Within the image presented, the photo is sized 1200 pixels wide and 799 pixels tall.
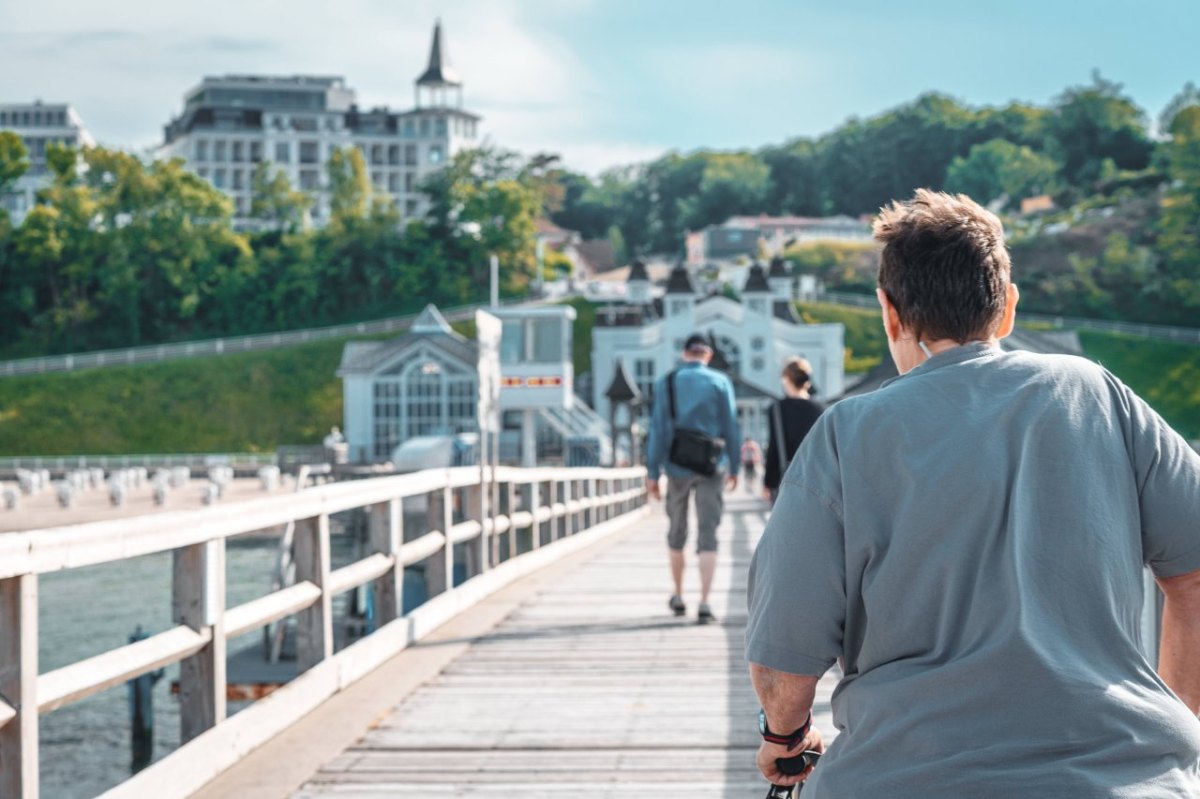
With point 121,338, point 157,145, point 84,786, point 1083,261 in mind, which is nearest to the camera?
point 84,786

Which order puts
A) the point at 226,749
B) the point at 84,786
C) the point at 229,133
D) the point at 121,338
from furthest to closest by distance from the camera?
the point at 229,133, the point at 121,338, the point at 84,786, the point at 226,749

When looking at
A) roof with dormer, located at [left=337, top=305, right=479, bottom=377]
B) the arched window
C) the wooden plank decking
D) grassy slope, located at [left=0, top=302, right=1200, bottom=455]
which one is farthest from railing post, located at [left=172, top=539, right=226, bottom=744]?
grassy slope, located at [left=0, top=302, right=1200, bottom=455]

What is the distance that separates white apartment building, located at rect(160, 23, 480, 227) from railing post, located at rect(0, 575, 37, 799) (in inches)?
5003

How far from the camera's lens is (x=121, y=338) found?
93.2 m

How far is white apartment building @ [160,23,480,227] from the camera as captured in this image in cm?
13112

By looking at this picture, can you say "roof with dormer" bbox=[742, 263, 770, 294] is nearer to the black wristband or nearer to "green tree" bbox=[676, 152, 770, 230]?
"green tree" bbox=[676, 152, 770, 230]

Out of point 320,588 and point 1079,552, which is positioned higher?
point 1079,552

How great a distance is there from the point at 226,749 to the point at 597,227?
148959 mm

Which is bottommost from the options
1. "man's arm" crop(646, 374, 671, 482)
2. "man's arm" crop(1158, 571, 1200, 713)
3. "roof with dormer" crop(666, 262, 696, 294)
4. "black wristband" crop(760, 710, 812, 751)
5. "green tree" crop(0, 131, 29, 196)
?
"black wristband" crop(760, 710, 812, 751)

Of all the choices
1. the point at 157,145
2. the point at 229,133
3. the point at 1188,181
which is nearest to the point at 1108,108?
the point at 1188,181

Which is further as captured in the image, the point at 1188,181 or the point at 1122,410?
the point at 1188,181

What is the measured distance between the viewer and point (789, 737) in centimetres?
260

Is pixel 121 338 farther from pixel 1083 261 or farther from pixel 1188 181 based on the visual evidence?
pixel 1188 181

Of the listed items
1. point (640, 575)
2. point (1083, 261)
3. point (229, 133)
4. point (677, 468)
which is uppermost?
point (229, 133)
